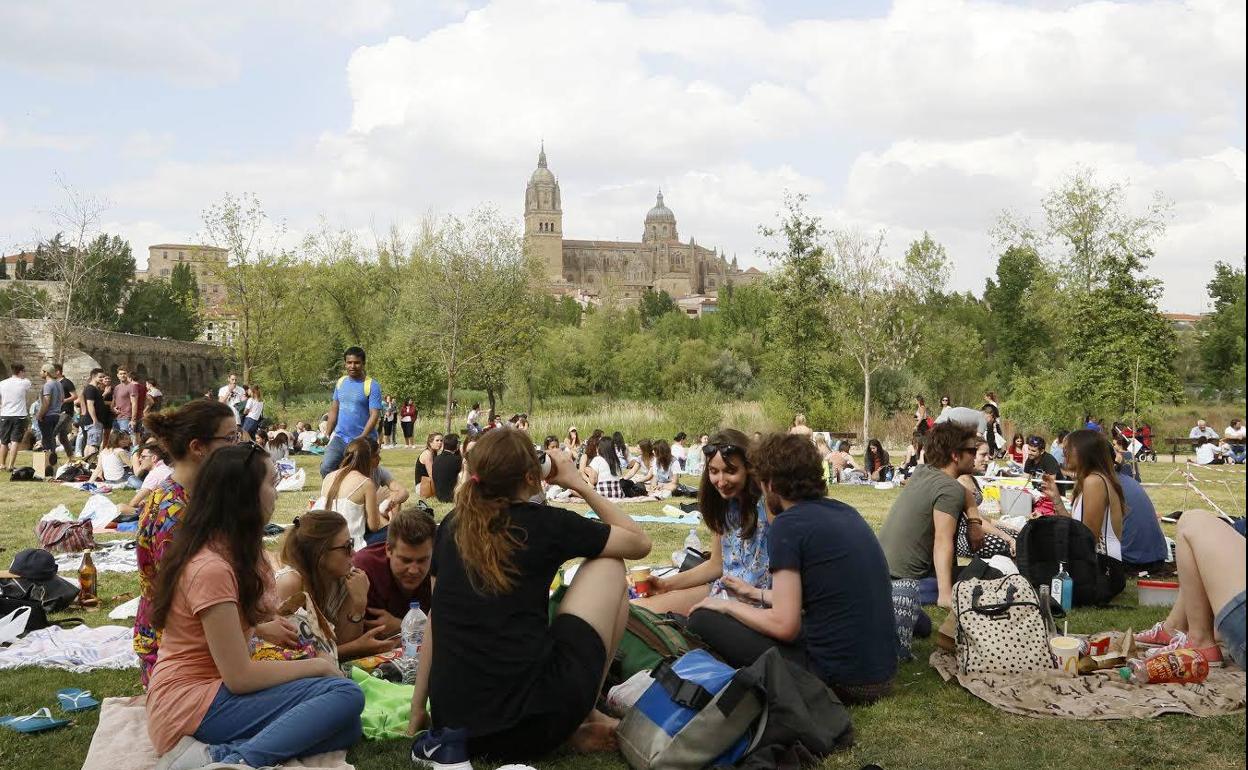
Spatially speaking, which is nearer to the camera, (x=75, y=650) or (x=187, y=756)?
(x=187, y=756)

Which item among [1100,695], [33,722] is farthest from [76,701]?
[1100,695]

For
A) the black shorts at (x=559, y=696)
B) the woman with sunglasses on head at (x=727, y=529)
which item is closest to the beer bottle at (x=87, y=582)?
the woman with sunglasses on head at (x=727, y=529)

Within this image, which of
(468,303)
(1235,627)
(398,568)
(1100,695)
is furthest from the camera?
(468,303)

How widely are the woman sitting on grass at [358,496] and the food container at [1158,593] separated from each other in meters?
4.80

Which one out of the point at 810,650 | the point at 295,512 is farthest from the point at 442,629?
the point at 295,512

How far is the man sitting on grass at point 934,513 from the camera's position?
582cm

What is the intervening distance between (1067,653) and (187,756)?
3.57m

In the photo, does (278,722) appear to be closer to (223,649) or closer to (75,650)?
(223,649)

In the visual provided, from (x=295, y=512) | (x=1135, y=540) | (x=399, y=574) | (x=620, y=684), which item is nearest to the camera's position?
(x=620, y=684)

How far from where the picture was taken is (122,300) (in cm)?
6381

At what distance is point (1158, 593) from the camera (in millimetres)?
6234

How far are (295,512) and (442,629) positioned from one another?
8366 millimetres

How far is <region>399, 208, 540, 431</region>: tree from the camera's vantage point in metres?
33.0

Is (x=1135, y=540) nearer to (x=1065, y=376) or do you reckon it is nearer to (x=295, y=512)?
(x=295, y=512)
